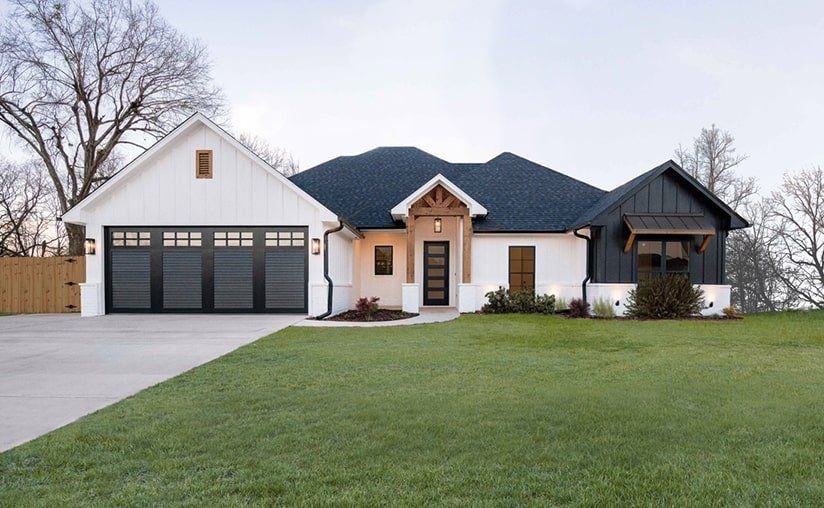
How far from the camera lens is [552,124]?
2006cm

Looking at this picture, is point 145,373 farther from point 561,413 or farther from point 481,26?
point 481,26

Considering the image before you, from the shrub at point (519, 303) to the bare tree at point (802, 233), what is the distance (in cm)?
1665

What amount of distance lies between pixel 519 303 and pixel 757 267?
56.9 feet

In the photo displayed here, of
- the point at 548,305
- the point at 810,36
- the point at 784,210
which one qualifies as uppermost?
the point at 810,36

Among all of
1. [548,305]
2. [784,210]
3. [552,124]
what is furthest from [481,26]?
[784,210]

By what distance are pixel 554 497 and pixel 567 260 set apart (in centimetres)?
1317

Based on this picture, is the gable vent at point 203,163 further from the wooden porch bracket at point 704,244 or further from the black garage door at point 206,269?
the wooden porch bracket at point 704,244

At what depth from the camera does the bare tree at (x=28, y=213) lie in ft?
77.7

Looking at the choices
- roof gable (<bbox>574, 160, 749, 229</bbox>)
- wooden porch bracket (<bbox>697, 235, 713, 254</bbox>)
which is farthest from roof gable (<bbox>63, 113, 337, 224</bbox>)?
wooden porch bracket (<bbox>697, 235, 713, 254</bbox>)

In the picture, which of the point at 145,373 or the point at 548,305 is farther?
→ the point at 548,305

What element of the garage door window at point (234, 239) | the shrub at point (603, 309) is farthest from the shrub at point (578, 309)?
the garage door window at point (234, 239)

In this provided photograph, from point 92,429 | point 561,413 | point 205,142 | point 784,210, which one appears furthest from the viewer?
point 784,210

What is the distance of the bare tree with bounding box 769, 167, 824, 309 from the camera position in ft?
71.2

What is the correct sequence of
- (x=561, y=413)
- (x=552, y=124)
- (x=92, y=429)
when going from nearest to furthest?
1. (x=92, y=429)
2. (x=561, y=413)
3. (x=552, y=124)
